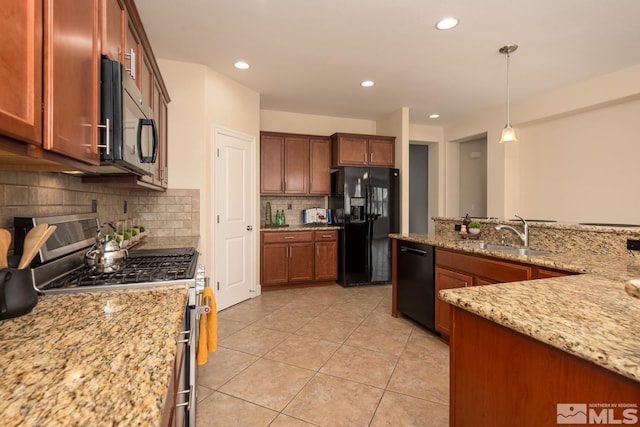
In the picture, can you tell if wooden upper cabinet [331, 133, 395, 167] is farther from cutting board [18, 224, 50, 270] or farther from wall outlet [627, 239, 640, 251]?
cutting board [18, 224, 50, 270]

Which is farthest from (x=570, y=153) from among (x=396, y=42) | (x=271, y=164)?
(x=271, y=164)

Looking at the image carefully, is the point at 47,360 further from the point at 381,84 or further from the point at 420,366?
the point at 381,84

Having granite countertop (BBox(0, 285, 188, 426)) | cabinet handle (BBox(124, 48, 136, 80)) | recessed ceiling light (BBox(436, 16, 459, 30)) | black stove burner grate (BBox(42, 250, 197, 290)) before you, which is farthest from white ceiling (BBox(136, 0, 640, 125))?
granite countertop (BBox(0, 285, 188, 426))

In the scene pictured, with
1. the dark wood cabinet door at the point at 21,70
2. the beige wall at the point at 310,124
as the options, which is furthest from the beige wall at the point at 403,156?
the dark wood cabinet door at the point at 21,70

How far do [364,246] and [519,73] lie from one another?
280 cm

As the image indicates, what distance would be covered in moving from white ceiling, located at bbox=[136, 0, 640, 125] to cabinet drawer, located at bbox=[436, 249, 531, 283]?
186cm

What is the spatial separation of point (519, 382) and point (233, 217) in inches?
127

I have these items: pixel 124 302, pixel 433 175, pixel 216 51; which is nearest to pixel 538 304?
pixel 124 302

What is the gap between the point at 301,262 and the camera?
4.38 meters

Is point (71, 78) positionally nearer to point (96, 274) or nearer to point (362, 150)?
point (96, 274)

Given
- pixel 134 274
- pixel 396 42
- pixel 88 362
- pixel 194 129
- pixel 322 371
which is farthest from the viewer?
pixel 194 129

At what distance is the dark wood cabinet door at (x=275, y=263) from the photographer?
418 centimetres

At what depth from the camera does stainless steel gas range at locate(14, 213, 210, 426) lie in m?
1.24

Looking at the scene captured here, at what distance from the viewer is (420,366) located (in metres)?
2.26
